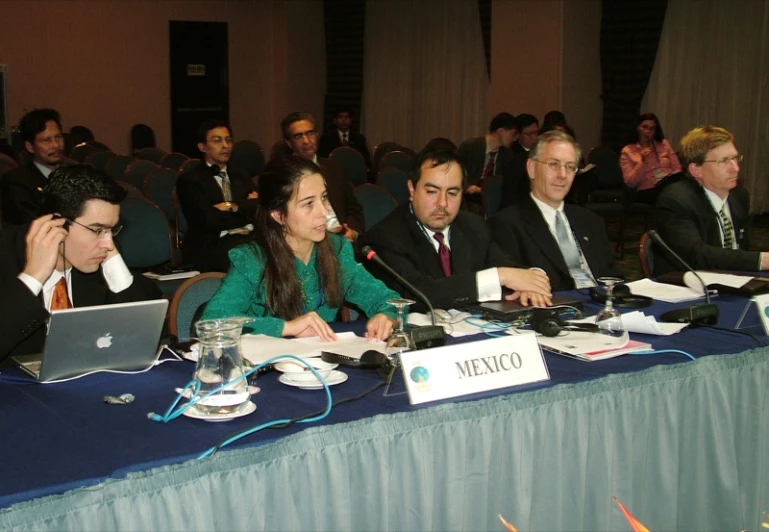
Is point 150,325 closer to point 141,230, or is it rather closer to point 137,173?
point 141,230

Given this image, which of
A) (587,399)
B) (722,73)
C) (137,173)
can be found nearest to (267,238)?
(587,399)

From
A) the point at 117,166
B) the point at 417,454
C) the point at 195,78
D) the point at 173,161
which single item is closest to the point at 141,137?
the point at 195,78

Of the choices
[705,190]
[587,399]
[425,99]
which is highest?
[425,99]

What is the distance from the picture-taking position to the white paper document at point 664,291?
327 centimetres

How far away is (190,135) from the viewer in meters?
12.7

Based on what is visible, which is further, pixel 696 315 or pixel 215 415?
pixel 696 315

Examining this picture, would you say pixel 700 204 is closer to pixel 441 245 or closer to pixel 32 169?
pixel 441 245

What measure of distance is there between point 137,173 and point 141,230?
2.46 meters

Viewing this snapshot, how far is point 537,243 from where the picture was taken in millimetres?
3738

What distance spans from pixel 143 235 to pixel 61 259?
2.34 meters

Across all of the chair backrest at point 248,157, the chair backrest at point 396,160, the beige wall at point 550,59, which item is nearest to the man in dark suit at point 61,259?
the chair backrest at point 396,160

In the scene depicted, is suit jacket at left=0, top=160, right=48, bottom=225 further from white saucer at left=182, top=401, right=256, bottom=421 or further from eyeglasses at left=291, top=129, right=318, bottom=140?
white saucer at left=182, top=401, right=256, bottom=421

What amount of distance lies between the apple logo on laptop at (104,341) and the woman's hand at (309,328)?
1.89ft

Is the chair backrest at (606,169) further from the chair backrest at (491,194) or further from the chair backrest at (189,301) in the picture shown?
the chair backrest at (189,301)
